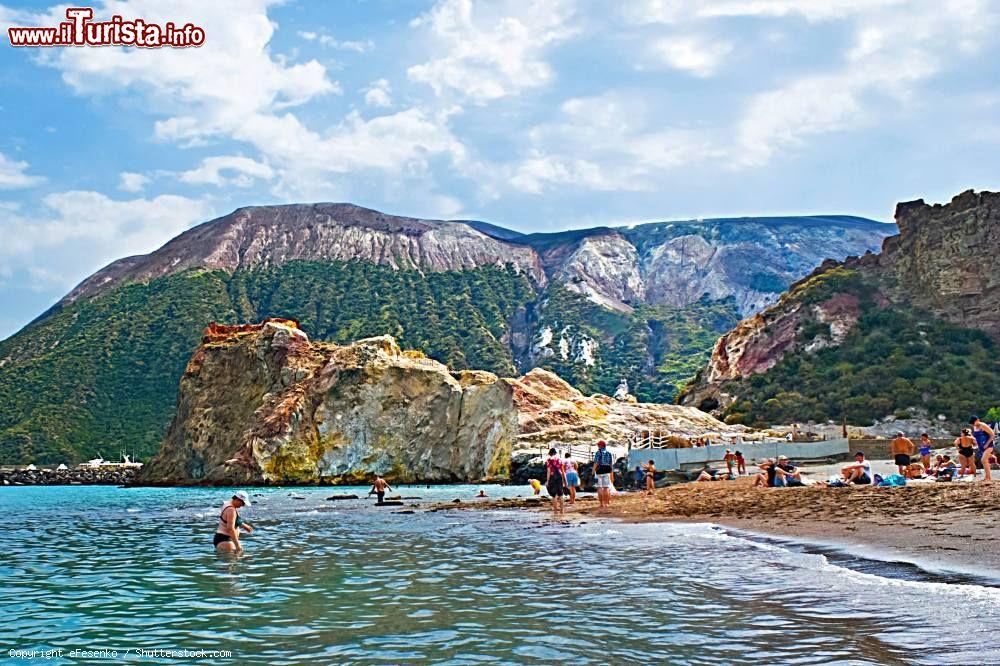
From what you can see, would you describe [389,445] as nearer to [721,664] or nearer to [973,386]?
[973,386]

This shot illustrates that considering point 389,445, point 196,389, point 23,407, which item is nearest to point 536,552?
point 389,445

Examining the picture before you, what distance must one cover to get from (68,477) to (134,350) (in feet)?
156

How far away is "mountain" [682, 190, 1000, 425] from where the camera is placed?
85.4 meters

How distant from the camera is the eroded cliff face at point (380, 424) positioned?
82.8 m

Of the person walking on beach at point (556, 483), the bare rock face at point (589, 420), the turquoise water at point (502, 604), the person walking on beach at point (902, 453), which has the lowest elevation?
the turquoise water at point (502, 604)

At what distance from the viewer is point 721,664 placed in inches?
314

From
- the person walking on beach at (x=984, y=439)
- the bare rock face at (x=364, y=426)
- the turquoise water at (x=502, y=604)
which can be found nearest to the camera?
the turquoise water at (x=502, y=604)

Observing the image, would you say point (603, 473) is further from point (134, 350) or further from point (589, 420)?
point (134, 350)

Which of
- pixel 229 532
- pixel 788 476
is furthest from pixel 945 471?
pixel 229 532

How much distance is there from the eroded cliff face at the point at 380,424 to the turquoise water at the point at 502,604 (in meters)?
59.8

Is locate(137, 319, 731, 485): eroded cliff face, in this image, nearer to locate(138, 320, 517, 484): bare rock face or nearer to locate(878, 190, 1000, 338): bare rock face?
locate(138, 320, 517, 484): bare rock face

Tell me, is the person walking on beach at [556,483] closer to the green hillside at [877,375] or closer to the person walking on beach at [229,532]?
the person walking on beach at [229,532]

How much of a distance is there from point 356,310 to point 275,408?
108 m

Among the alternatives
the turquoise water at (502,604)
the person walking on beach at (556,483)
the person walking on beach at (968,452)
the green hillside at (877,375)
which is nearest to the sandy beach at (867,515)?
the person walking on beach at (556,483)
